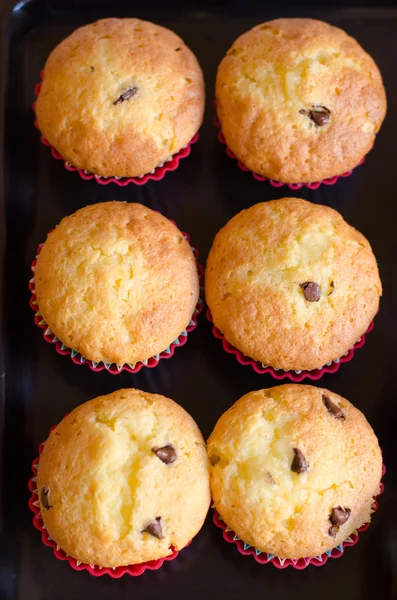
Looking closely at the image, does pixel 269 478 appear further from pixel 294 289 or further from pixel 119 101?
pixel 119 101

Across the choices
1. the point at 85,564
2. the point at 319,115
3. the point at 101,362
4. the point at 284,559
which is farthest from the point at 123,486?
the point at 319,115

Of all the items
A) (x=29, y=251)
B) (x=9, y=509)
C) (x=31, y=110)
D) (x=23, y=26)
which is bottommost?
(x=9, y=509)

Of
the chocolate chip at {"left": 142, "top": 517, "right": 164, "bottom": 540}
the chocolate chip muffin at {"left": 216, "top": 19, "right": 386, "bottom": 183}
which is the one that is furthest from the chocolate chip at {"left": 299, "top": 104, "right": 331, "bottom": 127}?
the chocolate chip at {"left": 142, "top": 517, "right": 164, "bottom": 540}

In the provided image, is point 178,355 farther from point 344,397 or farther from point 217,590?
point 217,590

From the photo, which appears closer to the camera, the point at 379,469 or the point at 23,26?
A: the point at 379,469

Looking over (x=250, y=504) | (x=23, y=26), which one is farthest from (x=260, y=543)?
(x=23, y=26)

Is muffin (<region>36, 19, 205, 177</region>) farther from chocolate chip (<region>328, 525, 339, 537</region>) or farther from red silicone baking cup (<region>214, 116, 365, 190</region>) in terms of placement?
chocolate chip (<region>328, 525, 339, 537</region>)

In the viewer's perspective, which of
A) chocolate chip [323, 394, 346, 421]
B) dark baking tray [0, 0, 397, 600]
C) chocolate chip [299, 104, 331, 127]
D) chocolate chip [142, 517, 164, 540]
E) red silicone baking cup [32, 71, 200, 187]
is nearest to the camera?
chocolate chip [142, 517, 164, 540]
